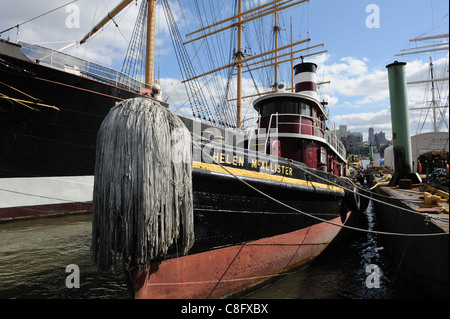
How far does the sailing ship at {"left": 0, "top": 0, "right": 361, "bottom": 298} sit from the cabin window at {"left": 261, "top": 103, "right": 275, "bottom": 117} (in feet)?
0.13

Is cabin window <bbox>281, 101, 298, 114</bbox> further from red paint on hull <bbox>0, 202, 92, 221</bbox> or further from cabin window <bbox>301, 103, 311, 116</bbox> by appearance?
red paint on hull <bbox>0, 202, 92, 221</bbox>

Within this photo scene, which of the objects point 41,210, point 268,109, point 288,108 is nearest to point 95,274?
point 41,210

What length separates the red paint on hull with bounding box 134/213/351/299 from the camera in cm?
348

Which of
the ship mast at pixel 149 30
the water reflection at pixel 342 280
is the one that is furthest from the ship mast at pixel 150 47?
the water reflection at pixel 342 280

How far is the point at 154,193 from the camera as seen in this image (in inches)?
114

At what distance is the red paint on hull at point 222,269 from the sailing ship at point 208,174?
2 centimetres

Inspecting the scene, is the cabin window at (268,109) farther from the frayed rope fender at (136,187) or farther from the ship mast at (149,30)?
the ship mast at (149,30)

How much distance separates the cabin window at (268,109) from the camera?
8085 mm

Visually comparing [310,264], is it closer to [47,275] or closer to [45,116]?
[47,275]

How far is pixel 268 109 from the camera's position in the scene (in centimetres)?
821

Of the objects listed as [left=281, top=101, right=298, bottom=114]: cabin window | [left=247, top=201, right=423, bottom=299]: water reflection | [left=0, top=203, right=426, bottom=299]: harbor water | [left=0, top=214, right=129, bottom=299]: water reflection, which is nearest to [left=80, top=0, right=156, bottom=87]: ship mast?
[left=281, top=101, right=298, bottom=114]: cabin window

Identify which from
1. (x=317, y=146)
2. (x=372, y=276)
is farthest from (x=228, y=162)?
(x=317, y=146)

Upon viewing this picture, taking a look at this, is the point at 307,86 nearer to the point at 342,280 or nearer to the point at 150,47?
the point at 342,280

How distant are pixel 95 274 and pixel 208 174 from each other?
11.1ft
